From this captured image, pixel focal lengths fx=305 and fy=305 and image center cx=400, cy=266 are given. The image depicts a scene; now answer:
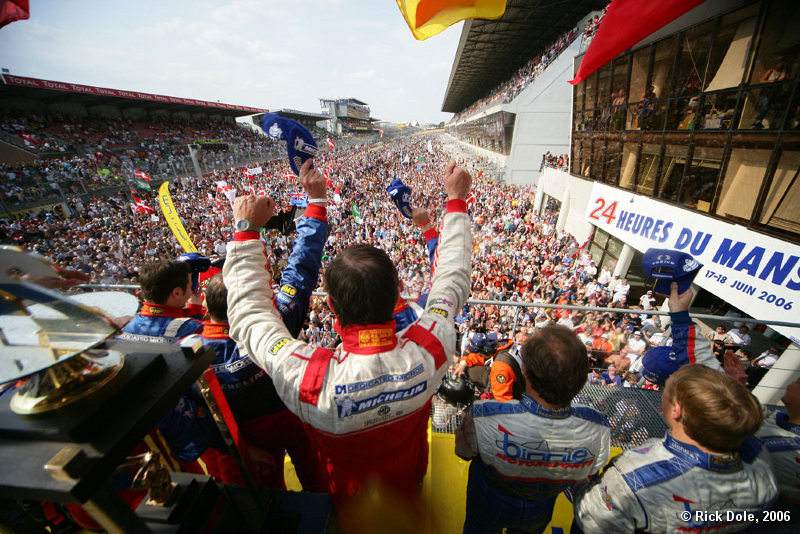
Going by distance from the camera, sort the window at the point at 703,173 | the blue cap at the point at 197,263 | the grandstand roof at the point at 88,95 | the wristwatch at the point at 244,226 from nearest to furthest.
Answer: the wristwatch at the point at 244,226 → the blue cap at the point at 197,263 → the window at the point at 703,173 → the grandstand roof at the point at 88,95

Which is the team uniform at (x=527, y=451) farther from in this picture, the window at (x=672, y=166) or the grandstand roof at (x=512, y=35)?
the grandstand roof at (x=512, y=35)

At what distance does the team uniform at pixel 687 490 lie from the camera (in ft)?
4.25

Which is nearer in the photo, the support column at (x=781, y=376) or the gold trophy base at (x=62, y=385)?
the gold trophy base at (x=62, y=385)

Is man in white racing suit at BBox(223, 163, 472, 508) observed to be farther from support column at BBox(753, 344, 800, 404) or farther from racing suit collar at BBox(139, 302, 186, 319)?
support column at BBox(753, 344, 800, 404)

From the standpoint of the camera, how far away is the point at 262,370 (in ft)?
5.91

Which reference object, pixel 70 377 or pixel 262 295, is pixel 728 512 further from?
pixel 70 377

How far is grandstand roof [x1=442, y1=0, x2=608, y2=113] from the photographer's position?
1956 centimetres

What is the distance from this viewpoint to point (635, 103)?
29.4 feet

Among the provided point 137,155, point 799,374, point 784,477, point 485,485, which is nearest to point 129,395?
point 485,485

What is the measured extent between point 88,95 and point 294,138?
3747 centimetres

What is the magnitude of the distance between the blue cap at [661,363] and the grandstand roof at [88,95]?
118 feet

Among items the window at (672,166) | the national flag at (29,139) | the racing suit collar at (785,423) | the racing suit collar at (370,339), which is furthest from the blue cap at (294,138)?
the national flag at (29,139)

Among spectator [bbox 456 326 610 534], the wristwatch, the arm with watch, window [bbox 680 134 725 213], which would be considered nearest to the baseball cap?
spectator [bbox 456 326 610 534]

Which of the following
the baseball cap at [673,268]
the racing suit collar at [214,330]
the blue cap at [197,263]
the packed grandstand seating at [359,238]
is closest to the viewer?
the racing suit collar at [214,330]
